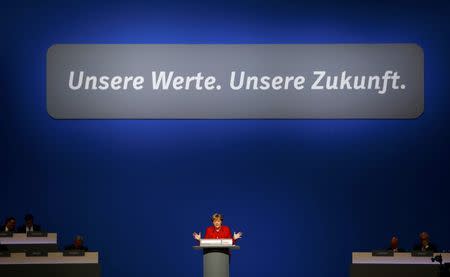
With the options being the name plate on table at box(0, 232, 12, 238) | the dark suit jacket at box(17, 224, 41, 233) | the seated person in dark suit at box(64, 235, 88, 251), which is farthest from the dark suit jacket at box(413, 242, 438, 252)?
the name plate on table at box(0, 232, 12, 238)

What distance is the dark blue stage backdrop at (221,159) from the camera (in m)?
11.9

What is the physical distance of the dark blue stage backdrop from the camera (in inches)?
468

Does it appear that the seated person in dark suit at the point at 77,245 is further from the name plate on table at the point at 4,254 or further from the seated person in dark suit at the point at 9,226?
the name plate on table at the point at 4,254

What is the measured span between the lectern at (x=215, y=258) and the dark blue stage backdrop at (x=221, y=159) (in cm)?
205

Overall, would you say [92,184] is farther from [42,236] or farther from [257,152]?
[257,152]

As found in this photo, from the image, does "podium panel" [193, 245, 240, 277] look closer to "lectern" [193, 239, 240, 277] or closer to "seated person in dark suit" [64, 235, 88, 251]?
"lectern" [193, 239, 240, 277]

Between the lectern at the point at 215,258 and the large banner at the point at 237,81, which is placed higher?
the large banner at the point at 237,81

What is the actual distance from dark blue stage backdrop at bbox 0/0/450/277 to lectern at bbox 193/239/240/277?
6.72 feet

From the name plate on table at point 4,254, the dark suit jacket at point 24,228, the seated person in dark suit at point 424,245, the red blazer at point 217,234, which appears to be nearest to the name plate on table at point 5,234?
the dark suit jacket at point 24,228

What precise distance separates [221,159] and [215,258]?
7.83ft

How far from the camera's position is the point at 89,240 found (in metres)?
11.9

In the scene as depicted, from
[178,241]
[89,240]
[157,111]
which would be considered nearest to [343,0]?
[157,111]

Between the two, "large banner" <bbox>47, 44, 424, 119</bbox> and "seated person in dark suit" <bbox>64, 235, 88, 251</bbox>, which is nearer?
"seated person in dark suit" <bbox>64, 235, 88, 251</bbox>

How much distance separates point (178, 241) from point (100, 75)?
2.38 meters
